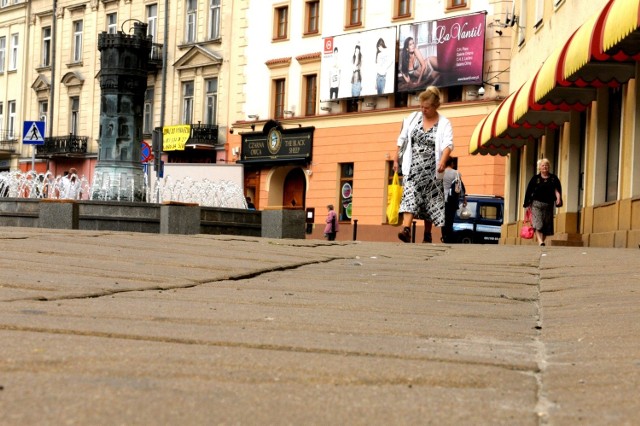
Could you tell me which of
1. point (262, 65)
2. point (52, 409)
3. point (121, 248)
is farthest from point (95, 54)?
point (52, 409)

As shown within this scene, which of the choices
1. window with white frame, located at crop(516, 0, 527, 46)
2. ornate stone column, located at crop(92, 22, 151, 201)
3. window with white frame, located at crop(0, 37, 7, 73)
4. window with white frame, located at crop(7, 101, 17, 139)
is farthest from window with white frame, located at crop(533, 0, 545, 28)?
window with white frame, located at crop(0, 37, 7, 73)

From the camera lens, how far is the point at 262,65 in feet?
165

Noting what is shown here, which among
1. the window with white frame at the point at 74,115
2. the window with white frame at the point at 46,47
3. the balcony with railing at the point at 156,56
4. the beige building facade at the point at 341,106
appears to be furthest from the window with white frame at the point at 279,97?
the window with white frame at the point at 46,47

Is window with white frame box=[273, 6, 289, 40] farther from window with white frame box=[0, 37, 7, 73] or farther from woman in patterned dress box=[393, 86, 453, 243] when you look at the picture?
woman in patterned dress box=[393, 86, 453, 243]

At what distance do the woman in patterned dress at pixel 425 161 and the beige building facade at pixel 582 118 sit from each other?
2.31 m

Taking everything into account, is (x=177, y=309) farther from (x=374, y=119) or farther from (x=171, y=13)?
(x=171, y=13)

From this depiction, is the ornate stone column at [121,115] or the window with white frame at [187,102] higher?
the window with white frame at [187,102]

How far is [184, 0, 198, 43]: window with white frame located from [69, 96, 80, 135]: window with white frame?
8.19 meters

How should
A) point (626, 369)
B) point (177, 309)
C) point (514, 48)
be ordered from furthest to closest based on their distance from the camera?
point (514, 48), point (177, 309), point (626, 369)

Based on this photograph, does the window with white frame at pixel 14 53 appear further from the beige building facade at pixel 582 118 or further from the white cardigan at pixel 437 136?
the white cardigan at pixel 437 136

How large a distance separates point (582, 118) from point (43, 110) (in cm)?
3988

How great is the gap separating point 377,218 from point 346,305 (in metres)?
37.3

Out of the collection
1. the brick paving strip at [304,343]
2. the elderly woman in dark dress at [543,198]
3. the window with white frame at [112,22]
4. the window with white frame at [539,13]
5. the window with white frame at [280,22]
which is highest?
the window with white frame at [112,22]

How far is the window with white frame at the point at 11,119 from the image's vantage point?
63.8 meters
